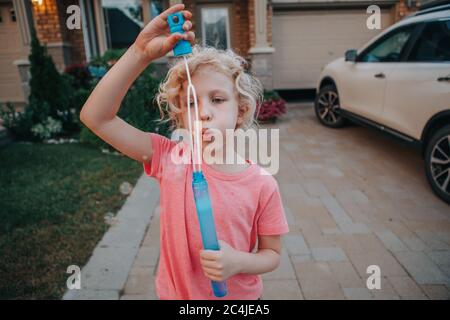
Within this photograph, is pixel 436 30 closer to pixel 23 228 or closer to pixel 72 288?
pixel 72 288

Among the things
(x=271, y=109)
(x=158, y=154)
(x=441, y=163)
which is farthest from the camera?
(x=271, y=109)

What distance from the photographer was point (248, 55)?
28.5 feet

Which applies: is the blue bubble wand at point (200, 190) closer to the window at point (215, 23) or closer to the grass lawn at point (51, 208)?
the grass lawn at point (51, 208)

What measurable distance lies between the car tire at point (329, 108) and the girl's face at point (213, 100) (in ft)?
18.1

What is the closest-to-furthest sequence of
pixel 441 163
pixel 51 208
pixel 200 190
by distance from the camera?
pixel 200 190
pixel 51 208
pixel 441 163

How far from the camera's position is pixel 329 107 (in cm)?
652

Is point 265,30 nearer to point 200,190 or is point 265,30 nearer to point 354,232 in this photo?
point 354,232

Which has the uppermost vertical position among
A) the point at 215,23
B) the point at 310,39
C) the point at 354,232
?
the point at 215,23

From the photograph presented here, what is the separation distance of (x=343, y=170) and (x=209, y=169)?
375cm

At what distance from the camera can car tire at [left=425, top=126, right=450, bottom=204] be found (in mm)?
3451

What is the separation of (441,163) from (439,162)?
23 mm

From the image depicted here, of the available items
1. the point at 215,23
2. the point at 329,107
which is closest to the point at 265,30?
the point at 215,23

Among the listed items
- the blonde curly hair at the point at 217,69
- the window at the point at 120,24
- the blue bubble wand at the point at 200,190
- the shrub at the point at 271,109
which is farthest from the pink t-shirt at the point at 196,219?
the window at the point at 120,24

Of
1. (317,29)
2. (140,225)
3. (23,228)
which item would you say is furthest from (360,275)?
(317,29)
